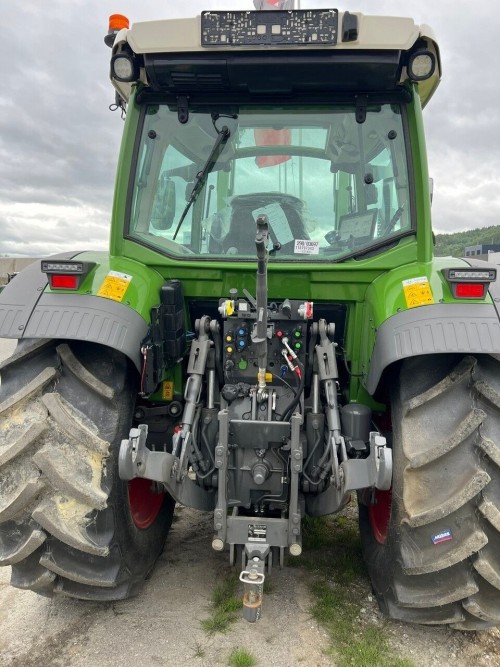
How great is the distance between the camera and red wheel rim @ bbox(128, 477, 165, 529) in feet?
9.11

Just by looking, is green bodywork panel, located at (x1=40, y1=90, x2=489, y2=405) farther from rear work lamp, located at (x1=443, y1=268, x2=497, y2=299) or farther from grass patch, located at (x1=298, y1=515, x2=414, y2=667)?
grass patch, located at (x1=298, y1=515, x2=414, y2=667)

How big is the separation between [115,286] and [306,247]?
3.13ft

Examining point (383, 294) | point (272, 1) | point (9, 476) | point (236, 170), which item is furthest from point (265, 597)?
point (272, 1)

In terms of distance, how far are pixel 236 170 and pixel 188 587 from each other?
217 centimetres

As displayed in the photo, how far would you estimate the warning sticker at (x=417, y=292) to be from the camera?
229 centimetres

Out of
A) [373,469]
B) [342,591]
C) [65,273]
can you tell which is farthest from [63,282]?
[342,591]

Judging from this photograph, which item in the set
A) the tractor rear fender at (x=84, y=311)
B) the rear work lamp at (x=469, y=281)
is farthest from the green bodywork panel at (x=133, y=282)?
the rear work lamp at (x=469, y=281)

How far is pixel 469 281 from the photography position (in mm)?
2203

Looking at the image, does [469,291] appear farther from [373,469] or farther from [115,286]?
[115,286]

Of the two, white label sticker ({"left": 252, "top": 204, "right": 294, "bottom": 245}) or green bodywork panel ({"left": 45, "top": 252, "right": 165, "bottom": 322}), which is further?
white label sticker ({"left": 252, "top": 204, "right": 294, "bottom": 245})

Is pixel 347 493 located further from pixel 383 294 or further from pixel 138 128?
pixel 138 128

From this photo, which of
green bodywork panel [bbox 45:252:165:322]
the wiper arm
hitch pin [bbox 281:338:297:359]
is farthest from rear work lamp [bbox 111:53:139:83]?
hitch pin [bbox 281:338:297:359]

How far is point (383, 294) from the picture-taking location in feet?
8.09

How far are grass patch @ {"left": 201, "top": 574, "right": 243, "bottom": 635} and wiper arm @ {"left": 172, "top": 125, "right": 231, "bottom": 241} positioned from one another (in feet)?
5.89
